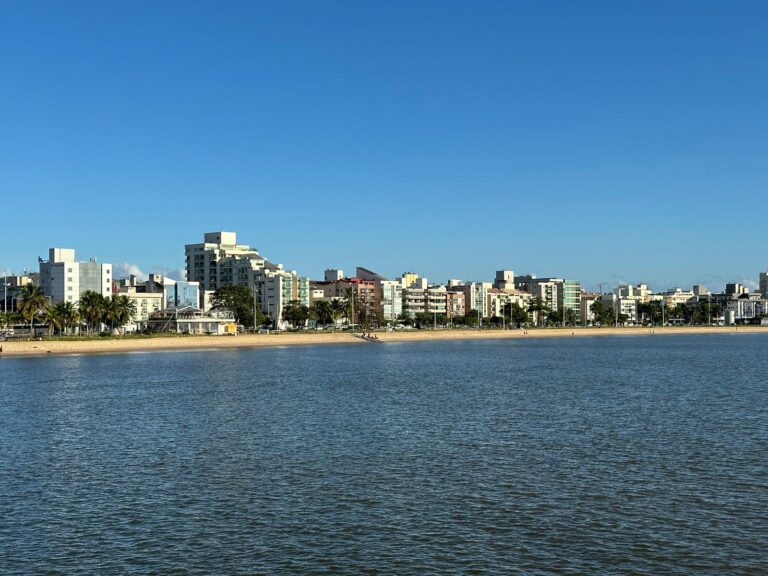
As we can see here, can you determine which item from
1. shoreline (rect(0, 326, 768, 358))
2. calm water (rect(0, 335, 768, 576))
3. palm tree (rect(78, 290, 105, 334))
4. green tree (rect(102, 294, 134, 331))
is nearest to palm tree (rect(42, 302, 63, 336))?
palm tree (rect(78, 290, 105, 334))

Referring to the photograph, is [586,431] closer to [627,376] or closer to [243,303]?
[627,376]

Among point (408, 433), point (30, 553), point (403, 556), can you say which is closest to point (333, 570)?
point (403, 556)

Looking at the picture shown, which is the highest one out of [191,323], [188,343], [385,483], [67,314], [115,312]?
[115,312]

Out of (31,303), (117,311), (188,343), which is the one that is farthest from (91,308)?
(188,343)

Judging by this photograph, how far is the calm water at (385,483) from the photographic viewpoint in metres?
20.5

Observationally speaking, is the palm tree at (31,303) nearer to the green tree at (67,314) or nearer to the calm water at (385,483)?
the green tree at (67,314)

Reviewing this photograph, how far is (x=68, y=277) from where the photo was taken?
193m

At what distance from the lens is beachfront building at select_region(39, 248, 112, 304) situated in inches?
7594

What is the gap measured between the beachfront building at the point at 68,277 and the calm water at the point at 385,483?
471 ft

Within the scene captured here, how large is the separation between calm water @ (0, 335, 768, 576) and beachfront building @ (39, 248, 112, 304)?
471 ft

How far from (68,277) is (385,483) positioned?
180m

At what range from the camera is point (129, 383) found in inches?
2709

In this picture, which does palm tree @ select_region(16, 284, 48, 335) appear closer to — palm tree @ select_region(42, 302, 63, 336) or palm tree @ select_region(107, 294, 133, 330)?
palm tree @ select_region(42, 302, 63, 336)

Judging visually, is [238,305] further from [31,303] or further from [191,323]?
[31,303]
